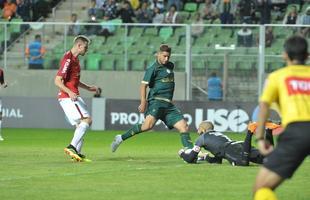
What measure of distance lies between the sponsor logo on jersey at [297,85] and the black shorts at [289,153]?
0.36m

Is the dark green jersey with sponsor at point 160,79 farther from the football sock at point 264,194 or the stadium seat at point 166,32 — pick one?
the stadium seat at point 166,32

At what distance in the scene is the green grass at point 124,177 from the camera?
523 inches

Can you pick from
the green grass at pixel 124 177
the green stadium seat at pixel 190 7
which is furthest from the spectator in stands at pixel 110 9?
the green grass at pixel 124 177

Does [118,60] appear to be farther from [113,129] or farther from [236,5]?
[236,5]

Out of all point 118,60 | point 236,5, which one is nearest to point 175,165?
point 118,60

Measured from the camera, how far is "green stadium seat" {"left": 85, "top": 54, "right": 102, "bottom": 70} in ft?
110

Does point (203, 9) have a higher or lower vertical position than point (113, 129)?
higher

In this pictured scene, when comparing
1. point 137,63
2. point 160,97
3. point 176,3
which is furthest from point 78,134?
point 176,3

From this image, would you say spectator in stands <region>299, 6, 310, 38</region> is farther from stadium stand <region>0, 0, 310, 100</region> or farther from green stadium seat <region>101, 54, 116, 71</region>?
green stadium seat <region>101, 54, 116, 71</region>

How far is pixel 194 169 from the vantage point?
16.8m

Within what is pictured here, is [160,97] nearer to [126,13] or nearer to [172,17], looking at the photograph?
[172,17]

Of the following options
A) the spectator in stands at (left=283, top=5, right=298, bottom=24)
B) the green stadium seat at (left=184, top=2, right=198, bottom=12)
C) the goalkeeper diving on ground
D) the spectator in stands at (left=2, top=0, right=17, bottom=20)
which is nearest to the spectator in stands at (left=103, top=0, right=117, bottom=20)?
the green stadium seat at (left=184, top=2, right=198, bottom=12)

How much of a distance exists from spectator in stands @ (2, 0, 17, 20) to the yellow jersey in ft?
92.7

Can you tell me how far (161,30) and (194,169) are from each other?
16253mm
